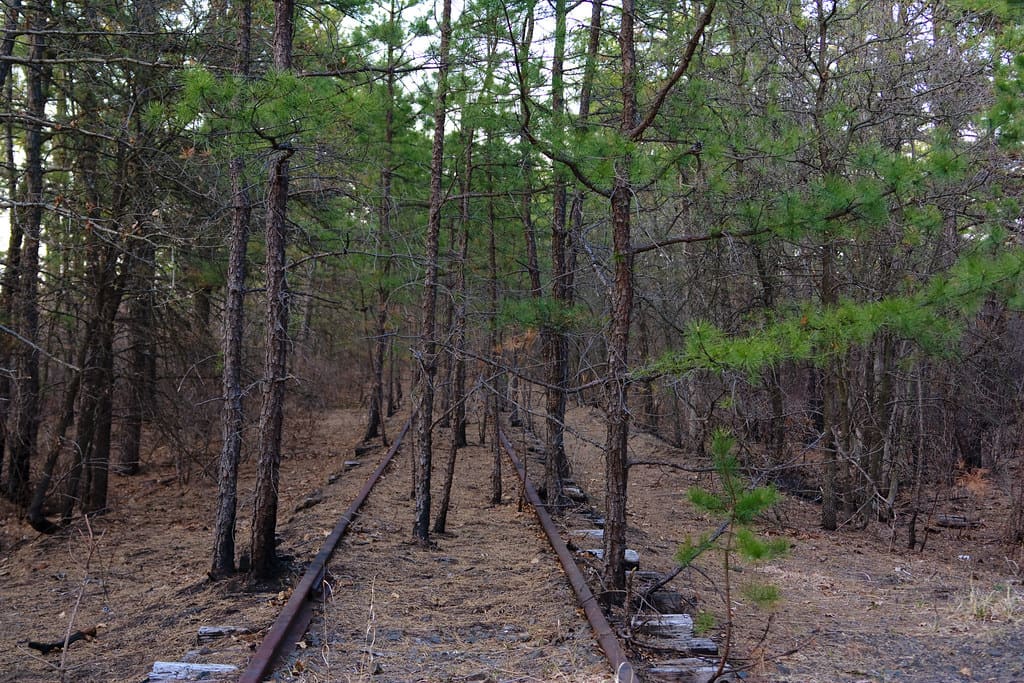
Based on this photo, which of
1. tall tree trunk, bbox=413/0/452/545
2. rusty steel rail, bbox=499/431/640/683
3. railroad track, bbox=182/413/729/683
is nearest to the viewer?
rusty steel rail, bbox=499/431/640/683

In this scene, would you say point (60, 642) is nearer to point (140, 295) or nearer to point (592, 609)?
point (592, 609)

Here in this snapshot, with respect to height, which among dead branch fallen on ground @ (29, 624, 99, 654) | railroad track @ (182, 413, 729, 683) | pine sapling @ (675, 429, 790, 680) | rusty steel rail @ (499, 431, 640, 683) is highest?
pine sapling @ (675, 429, 790, 680)

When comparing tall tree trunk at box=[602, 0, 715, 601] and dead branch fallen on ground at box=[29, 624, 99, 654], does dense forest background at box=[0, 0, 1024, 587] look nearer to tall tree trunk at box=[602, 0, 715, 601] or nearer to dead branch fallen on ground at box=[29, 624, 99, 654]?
tall tree trunk at box=[602, 0, 715, 601]

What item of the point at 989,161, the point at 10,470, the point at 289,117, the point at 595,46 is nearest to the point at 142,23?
the point at 289,117

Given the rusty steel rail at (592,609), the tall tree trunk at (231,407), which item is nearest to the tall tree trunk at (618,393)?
the rusty steel rail at (592,609)

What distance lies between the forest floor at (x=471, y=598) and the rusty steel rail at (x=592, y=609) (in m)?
0.11

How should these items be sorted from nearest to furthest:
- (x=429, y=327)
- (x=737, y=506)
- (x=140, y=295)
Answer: (x=737, y=506)
(x=429, y=327)
(x=140, y=295)

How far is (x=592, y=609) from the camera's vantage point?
605 centimetres

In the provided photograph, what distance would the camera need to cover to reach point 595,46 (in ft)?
30.4

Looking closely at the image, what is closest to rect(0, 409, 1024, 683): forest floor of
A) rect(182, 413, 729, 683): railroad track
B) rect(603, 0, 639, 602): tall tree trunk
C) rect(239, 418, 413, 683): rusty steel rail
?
rect(182, 413, 729, 683): railroad track

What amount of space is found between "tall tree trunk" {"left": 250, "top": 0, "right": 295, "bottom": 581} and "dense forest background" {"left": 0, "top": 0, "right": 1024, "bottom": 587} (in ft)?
0.09

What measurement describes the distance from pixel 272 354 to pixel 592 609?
3616mm

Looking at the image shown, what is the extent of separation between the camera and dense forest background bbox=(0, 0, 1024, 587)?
6277 millimetres

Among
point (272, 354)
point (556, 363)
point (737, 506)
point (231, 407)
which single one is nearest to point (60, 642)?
point (231, 407)
